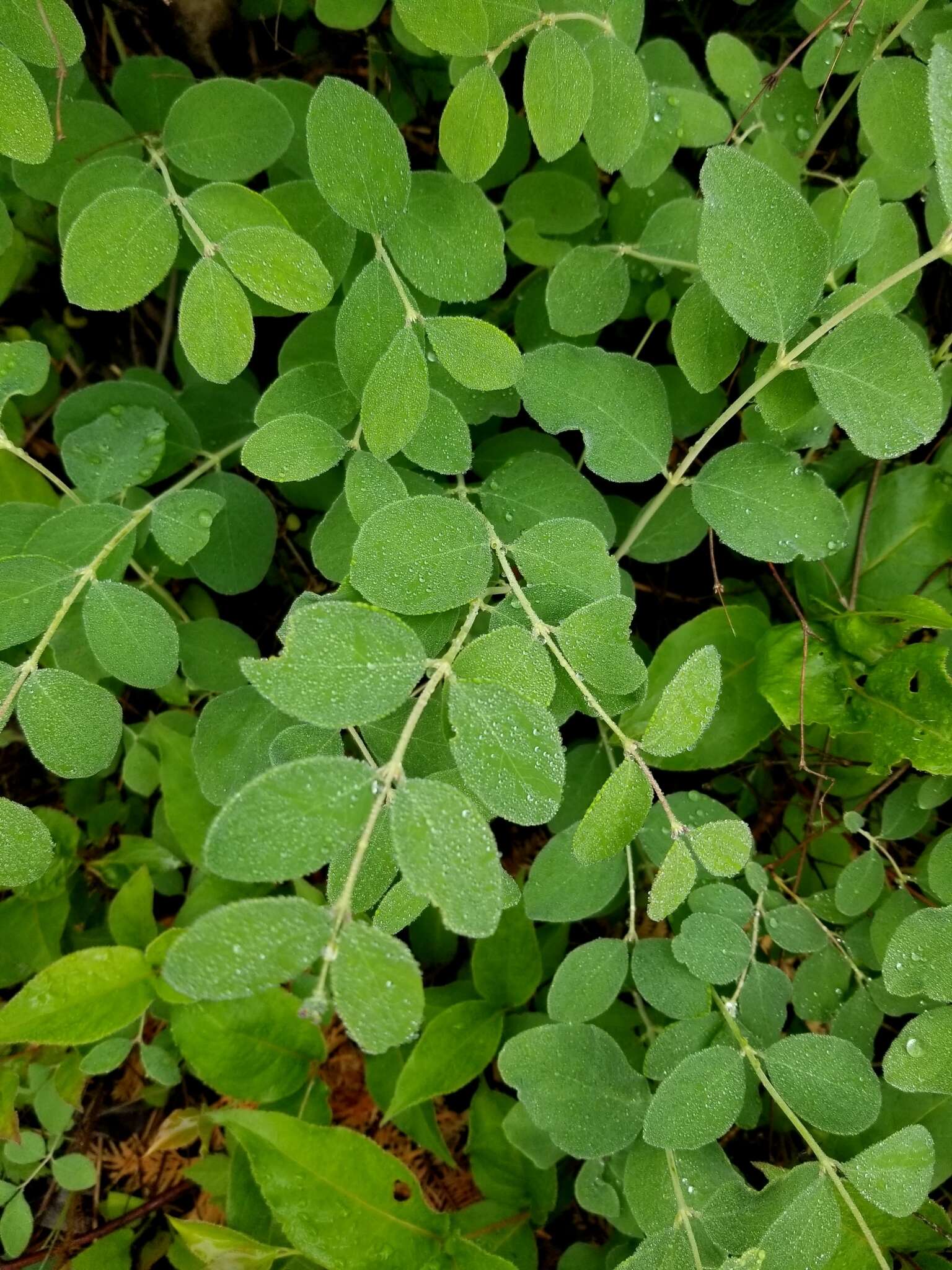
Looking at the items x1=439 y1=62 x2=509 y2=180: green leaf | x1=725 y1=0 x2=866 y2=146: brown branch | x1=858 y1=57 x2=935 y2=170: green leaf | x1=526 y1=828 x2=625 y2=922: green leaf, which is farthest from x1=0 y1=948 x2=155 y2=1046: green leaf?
x1=858 y1=57 x2=935 y2=170: green leaf

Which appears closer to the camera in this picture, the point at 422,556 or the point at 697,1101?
the point at 422,556

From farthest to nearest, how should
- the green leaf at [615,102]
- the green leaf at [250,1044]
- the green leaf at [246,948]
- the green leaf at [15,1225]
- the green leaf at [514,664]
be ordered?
the green leaf at [15,1225] → the green leaf at [250,1044] → the green leaf at [615,102] → the green leaf at [514,664] → the green leaf at [246,948]

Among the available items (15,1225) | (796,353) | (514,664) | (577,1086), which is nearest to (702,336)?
(796,353)

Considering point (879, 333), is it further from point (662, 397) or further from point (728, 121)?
point (728, 121)


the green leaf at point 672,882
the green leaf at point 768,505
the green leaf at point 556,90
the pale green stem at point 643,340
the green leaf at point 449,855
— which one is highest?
the green leaf at point 556,90

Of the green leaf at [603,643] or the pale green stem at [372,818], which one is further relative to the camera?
the green leaf at [603,643]

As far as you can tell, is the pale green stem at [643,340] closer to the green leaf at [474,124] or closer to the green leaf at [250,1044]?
the green leaf at [474,124]

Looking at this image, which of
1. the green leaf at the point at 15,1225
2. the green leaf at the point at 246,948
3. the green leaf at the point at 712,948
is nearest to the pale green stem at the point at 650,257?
the green leaf at the point at 712,948

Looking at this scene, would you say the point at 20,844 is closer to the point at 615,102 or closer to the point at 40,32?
the point at 40,32
